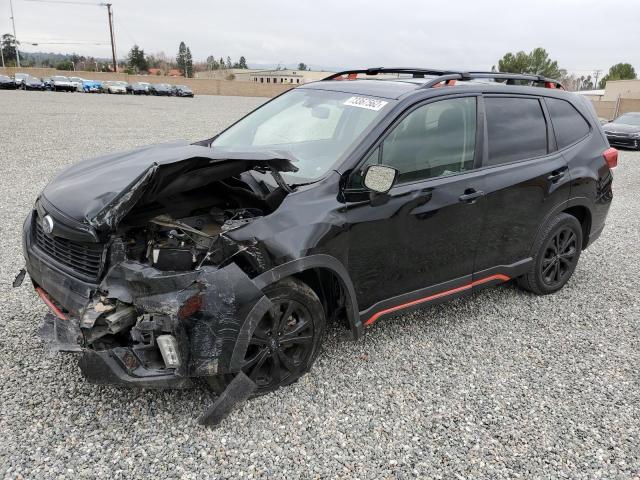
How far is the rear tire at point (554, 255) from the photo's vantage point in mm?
4434

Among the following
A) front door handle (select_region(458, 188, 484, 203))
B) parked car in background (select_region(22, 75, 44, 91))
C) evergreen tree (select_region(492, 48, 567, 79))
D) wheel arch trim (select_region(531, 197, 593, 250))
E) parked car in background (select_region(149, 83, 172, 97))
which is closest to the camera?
front door handle (select_region(458, 188, 484, 203))

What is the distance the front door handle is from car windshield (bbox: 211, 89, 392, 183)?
0.84 metres

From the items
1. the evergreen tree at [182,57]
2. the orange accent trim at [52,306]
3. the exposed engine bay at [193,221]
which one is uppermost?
the evergreen tree at [182,57]

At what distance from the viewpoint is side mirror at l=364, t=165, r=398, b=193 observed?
2.97 m

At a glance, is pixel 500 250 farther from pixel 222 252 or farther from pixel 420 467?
pixel 222 252

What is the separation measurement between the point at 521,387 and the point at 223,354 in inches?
78.9

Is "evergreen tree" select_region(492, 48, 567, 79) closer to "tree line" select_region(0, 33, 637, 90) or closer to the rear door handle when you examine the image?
"tree line" select_region(0, 33, 637, 90)

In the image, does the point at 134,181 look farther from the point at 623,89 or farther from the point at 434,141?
the point at 623,89

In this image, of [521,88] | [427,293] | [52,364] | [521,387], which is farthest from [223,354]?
[521,88]

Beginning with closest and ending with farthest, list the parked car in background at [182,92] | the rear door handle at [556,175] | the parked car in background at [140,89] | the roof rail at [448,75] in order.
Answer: the roof rail at [448,75] → the rear door handle at [556,175] → the parked car in background at [182,92] → the parked car in background at [140,89]

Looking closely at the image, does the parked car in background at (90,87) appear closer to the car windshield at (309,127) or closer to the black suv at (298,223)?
the car windshield at (309,127)

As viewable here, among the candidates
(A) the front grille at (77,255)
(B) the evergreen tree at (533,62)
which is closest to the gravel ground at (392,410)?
(A) the front grille at (77,255)

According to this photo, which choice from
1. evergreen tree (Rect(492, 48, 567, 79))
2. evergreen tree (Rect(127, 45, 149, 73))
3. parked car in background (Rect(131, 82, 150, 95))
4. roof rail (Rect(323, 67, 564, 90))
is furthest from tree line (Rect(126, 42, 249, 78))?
roof rail (Rect(323, 67, 564, 90))

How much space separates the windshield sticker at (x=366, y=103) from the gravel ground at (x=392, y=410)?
1.68 m
